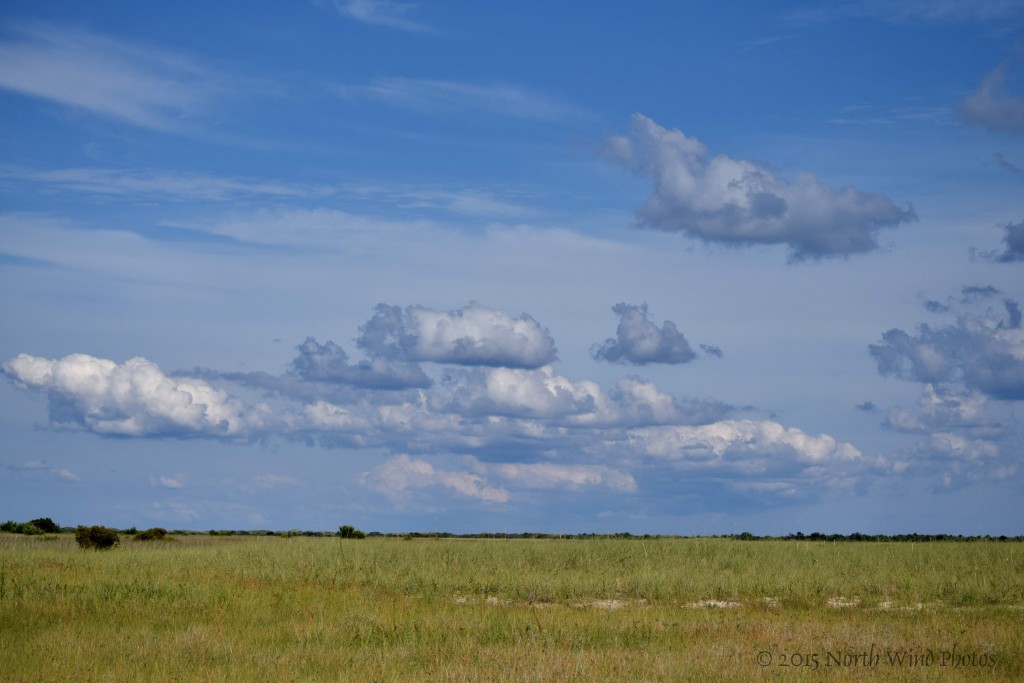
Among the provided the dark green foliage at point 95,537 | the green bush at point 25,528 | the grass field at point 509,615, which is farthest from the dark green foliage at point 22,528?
the grass field at point 509,615

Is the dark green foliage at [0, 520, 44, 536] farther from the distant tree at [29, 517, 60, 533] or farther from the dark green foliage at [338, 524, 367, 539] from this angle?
the dark green foliage at [338, 524, 367, 539]

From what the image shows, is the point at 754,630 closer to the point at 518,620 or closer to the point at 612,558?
the point at 518,620

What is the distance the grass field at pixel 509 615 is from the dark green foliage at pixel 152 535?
A: 27149 millimetres

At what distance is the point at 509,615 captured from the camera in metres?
24.0

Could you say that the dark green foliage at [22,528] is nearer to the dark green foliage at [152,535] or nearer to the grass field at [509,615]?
the dark green foliage at [152,535]

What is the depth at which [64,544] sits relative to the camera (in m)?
58.3

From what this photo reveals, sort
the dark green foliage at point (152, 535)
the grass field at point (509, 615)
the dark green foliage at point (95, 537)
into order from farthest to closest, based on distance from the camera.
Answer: the dark green foliage at point (152, 535) < the dark green foliage at point (95, 537) < the grass field at point (509, 615)

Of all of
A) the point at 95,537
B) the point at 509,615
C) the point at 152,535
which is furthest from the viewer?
the point at 152,535

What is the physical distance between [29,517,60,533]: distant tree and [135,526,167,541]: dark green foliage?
11.1m

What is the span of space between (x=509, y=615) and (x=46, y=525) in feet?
215

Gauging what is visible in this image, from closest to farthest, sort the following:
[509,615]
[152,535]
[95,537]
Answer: [509,615] → [95,537] → [152,535]

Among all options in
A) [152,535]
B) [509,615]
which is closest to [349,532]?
[152,535]

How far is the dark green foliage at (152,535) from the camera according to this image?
67.2 meters

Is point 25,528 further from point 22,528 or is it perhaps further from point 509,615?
point 509,615
